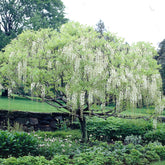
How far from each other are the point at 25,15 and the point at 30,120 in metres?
15.0

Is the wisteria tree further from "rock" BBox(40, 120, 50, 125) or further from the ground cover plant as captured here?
"rock" BBox(40, 120, 50, 125)

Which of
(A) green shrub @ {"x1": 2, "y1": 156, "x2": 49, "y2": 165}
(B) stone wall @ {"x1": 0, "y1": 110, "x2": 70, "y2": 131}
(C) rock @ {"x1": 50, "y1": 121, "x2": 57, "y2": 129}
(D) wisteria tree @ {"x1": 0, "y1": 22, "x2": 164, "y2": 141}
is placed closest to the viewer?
(A) green shrub @ {"x1": 2, "y1": 156, "x2": 49, "y2": 165}

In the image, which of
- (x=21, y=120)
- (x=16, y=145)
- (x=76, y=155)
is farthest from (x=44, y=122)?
(x=76, y=155)

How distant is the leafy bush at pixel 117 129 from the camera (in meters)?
9.55

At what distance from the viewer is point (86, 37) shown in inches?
292

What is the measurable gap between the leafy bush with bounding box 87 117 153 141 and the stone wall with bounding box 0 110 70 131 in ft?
6.73

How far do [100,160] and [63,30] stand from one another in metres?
4.84

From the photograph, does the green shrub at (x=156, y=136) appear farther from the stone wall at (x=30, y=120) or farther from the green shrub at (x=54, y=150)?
the stone wall at (x=30, y=120)

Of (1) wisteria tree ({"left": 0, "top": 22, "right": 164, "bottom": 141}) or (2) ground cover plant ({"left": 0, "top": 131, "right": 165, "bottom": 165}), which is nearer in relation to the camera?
(2) ground cover plant ({"left": 0, "top": 131, "right": 165, "bottom": 165})

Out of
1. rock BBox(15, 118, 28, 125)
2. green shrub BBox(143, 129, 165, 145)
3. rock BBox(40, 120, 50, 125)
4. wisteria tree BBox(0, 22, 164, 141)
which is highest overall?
wisteria tree BBox(0, 22, 164, 141)

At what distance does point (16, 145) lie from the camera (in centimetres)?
590

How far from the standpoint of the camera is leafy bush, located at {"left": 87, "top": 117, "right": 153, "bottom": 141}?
31.3 ft

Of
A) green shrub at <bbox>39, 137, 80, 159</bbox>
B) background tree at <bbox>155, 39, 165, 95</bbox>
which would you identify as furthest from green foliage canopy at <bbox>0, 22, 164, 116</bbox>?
background tree at <bbox>155, 39, 165, 95</bbox>

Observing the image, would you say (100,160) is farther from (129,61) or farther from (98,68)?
(129,61)
